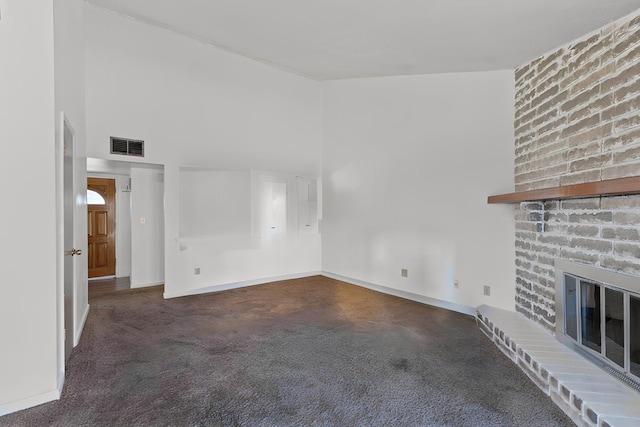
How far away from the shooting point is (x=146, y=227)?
5.32m

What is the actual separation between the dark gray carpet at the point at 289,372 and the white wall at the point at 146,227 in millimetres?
1246

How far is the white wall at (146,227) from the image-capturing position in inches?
205

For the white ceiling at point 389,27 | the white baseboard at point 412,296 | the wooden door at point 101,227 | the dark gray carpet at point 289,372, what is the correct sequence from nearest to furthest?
the dark gray carpet at point 289,372 → the white ceiling at point 389,27 → the white baseboard at point 412,296 → the wooden door at point 101,227

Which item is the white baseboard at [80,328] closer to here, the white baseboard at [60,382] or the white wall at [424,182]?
the white baseboard at [60,382]

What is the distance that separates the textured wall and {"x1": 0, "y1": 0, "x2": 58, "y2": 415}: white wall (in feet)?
12.3

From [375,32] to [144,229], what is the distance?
4.50m

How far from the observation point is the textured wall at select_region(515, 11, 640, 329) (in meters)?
2.16

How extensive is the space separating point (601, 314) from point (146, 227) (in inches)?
225

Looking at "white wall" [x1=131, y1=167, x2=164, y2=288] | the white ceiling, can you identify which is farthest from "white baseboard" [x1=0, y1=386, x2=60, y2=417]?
the white ceiling

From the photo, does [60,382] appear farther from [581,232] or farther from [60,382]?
[581,232]

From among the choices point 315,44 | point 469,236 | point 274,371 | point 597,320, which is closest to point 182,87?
point 315,44

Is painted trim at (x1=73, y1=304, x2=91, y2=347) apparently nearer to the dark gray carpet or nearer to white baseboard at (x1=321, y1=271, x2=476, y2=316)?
the dark gray carpet

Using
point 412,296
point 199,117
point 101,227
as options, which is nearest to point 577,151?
point 412,296

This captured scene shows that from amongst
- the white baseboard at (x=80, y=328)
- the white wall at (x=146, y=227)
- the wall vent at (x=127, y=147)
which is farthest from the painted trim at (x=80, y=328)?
the wall vent at (x=127, y=147)
